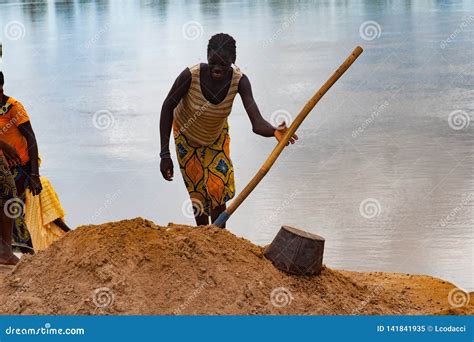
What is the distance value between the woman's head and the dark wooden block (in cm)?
102

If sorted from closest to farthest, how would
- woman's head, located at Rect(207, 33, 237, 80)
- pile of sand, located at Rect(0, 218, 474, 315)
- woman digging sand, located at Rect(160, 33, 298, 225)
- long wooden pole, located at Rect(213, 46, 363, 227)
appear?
1. pile of sand, located at Rect(0, 218, 474, 315)
2. long wooden pole, located at Rect(213, 46, 363, 227)
3. woman's head, located at Rect(207, 33, 237, 80)
4. woman digging sand, located at Rect(160, 33, 298, 225)

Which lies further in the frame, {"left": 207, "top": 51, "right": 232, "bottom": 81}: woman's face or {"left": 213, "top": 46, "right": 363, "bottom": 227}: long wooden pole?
{"left": 207, "top": 51, "right": 232, "bottom": 81}: woman's face

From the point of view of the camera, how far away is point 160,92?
13.2m

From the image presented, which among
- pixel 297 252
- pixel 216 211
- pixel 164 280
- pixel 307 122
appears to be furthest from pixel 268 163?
pixel 307 122

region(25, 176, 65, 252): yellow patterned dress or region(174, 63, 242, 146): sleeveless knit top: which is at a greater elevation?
region(174, 63, 242, 146): sleeveless knit top

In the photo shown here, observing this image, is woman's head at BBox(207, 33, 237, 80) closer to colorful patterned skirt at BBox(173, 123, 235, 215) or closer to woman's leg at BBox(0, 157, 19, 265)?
colorful patterned skirt at BBox(173, 123, 235, 215)

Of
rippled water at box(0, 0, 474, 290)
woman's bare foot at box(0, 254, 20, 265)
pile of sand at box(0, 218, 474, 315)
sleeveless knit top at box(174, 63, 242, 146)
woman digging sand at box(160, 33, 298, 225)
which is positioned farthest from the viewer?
rippled water at box(0, 0, 474, 290)

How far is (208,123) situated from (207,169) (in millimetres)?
330

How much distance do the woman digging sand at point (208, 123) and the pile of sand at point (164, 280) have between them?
76 cm

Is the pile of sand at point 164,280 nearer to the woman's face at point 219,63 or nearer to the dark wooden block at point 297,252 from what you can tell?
the dark wooden block at point 297,252

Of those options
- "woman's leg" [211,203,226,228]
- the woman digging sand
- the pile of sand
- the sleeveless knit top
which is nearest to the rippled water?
"woman's leg" [211,203,226,228]

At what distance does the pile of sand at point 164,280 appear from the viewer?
219 inches

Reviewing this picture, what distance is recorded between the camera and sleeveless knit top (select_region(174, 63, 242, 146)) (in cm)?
670

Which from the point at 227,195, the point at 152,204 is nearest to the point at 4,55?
the point at 152,204
